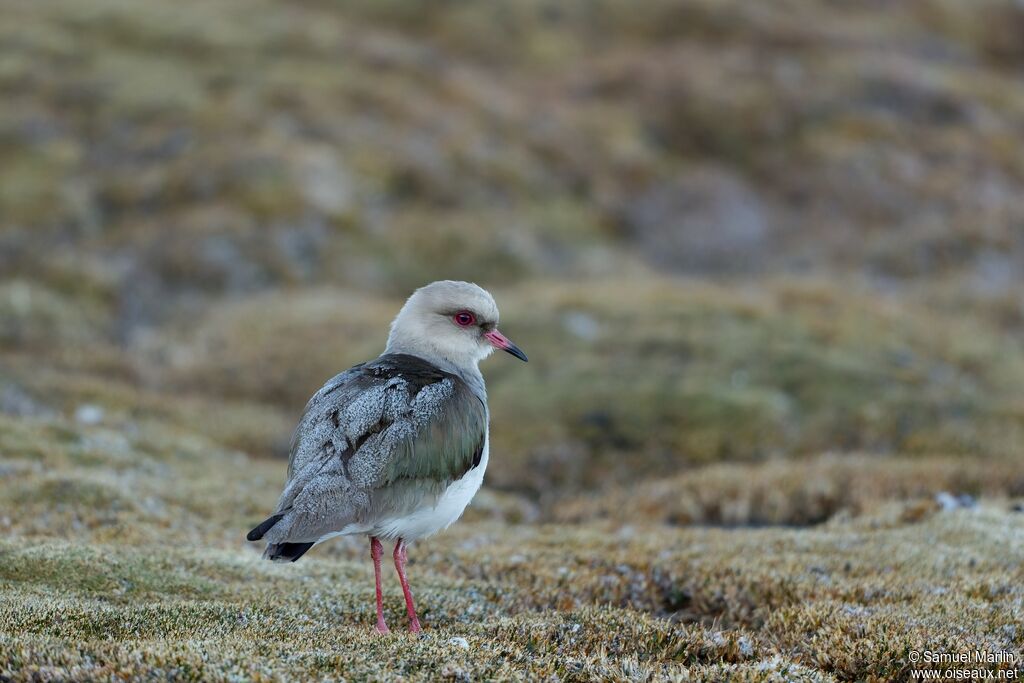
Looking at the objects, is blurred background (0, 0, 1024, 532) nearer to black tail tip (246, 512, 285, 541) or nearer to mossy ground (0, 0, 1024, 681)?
mossy ground (0, 0, 1024, 681)

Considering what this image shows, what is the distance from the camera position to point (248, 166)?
3167 centimetres

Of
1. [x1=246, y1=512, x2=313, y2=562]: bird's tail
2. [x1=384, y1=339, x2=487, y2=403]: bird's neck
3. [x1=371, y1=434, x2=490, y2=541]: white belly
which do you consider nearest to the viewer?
[x1=246, y1=512, x2=313, y2=562]: bird's tail

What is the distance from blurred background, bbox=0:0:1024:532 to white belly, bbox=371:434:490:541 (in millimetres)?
5129

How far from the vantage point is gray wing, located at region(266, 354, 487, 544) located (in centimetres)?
855

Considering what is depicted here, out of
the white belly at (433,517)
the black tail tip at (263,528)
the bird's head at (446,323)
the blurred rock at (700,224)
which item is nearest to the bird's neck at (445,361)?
the bird's head at (446,323)

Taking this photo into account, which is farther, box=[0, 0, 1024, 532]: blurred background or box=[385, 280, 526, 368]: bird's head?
box=[0, 0, 1024, 532]: blurred background

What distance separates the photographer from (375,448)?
905 cm

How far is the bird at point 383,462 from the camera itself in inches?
335

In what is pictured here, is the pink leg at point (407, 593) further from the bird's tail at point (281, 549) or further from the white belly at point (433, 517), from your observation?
the bird's tail at point (281, 549)

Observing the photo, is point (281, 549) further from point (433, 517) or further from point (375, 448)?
point (433, 517)

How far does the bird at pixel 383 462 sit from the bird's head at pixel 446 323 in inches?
13.5

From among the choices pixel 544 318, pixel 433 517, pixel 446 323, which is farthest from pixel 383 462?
pixel 544 318

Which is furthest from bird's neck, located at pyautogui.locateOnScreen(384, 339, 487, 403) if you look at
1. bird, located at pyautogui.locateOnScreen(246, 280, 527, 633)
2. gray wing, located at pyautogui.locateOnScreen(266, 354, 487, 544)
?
gray wing, located at pyautogui.locateOnScreen(266, 354, 487, 544)

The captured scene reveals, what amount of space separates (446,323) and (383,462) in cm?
255
